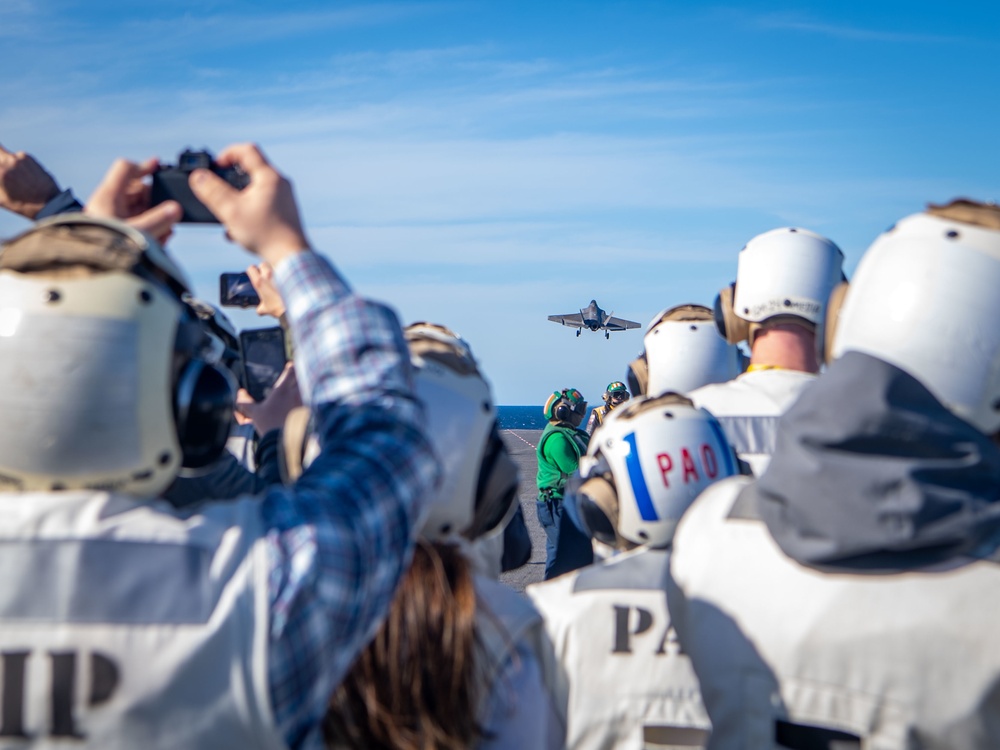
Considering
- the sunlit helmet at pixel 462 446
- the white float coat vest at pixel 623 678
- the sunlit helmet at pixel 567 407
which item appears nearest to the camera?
the sunlit helmet at pixel 462 446

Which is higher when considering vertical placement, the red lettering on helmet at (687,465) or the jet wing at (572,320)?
the red lettering on helmet at (687,465)

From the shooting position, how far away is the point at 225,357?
4477mm

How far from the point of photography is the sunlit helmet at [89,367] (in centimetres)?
180

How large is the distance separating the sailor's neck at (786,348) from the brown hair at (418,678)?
10.2ft

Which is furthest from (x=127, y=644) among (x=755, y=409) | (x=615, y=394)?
(x=615, y=394)

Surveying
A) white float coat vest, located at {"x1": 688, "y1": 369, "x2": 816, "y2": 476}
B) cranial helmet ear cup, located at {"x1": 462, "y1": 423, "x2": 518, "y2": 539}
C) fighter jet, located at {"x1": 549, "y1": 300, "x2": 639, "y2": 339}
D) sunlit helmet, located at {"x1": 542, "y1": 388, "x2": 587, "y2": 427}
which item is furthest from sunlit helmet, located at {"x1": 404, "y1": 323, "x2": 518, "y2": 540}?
fighter jet, located at {"x1": 549, "y1": 300, "x2": 639, "y2": 339}

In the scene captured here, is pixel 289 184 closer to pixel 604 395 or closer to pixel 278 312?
pixel 278 312

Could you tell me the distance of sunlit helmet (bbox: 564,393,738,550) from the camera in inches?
133

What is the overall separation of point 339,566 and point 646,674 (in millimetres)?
1536

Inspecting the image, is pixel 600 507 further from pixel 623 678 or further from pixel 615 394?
pixel 615 394

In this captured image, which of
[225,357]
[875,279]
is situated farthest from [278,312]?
[875,279]

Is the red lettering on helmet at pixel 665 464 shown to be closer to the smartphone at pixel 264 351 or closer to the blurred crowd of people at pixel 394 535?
the blurred crowd of people at pixel 394 535

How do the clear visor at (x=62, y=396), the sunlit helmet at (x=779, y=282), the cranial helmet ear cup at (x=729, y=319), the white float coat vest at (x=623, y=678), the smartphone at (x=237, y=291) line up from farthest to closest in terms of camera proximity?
the cranial helmet ear cup at (x=729, y=319)
the sunlit helmet at (x=779, y=282)
the smartphone at (x=237, y=291)
the white float coat vest at (x=623, y=678)
the clear visor at (x=62, y=396)

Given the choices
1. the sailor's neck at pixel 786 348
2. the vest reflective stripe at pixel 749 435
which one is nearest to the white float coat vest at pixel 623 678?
the vest reflective stripe at pixel 749 435
